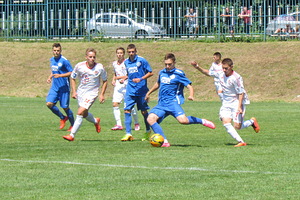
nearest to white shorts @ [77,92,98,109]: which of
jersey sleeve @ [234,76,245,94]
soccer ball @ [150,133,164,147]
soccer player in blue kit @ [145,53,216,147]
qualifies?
soccer player in blue kit @ [145,53,216,147]

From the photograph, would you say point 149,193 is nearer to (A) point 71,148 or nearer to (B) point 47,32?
(A) point 71,148

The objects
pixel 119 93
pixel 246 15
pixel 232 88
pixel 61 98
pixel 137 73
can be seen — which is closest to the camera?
pixel 232 88

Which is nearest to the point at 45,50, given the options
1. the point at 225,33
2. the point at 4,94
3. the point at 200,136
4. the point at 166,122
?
the point at 4,94

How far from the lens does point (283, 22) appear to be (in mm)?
37312

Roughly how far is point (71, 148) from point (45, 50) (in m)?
28.0

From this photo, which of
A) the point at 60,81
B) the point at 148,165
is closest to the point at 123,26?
the point at 60,81

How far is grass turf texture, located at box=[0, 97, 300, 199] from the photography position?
8.83 metres

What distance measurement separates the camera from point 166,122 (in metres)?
20.7

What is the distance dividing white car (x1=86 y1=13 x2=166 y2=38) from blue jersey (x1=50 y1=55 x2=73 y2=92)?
73.1ft

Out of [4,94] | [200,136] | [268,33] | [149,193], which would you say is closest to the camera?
[149,193]

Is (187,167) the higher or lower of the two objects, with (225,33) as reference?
lower

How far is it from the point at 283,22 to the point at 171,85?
24.4 meters

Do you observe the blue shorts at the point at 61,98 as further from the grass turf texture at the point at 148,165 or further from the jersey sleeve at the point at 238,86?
the jersey sleeve at the point at 238,86

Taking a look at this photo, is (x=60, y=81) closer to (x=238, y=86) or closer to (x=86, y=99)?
(x=86, y=99)
